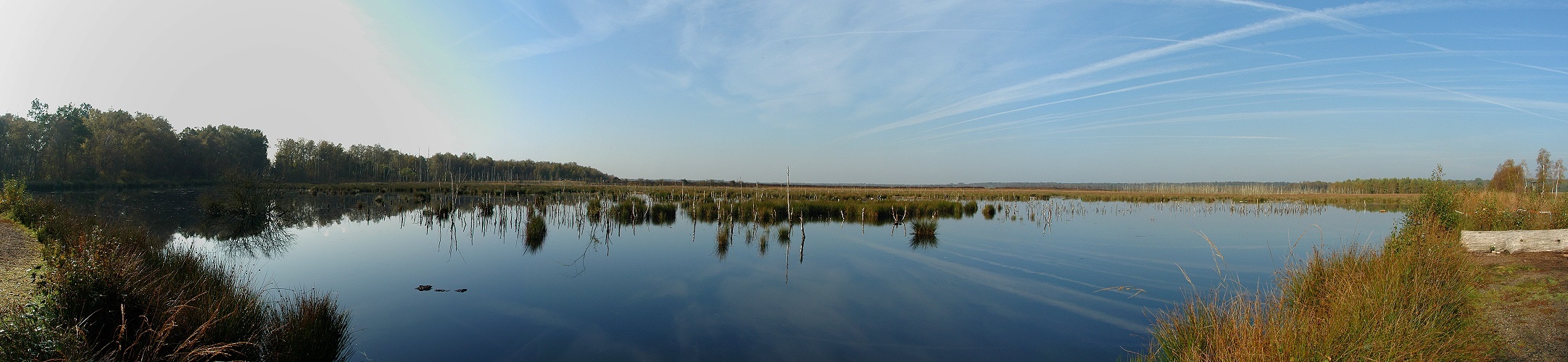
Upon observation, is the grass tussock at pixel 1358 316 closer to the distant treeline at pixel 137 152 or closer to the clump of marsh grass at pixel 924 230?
the clump of marsh grass at pixel 924 230

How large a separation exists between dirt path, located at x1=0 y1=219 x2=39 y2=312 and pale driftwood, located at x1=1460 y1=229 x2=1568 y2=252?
15991 millimetres

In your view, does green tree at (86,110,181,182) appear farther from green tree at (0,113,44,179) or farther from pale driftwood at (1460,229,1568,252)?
pale driftwood at (1460,229,1568,252)

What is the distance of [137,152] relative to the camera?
48125 millimetres

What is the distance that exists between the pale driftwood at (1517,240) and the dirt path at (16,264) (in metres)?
16.0

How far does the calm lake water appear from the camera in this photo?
6.49 meters

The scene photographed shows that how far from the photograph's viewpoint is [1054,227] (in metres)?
21.0

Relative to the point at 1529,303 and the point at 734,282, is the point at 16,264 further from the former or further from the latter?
the point at 1529,303

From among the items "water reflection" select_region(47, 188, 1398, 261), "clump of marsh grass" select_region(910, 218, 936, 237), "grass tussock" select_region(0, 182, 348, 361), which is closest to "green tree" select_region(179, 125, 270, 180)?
"water reflection" select_region(47, 188, 1398, 261)

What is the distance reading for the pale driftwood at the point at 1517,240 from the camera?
862 cm

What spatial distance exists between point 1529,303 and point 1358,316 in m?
3.42

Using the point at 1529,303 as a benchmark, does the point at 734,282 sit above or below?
below

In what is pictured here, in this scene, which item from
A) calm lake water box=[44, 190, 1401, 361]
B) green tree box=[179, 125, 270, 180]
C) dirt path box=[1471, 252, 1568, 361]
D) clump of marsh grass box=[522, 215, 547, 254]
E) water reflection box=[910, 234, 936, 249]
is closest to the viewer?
dirt path box=[1471, 252, 1568, 361]

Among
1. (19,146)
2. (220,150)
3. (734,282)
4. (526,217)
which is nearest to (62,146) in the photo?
(19,146)

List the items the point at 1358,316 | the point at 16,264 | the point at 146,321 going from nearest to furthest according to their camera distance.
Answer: the point at 146,321, the point at 1358,316, the point at 16,264
